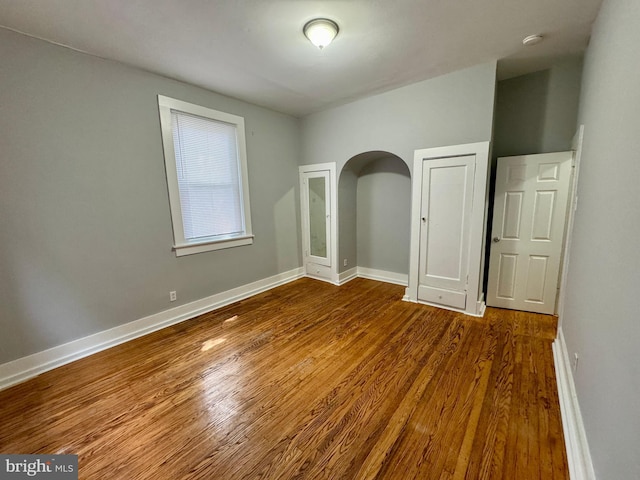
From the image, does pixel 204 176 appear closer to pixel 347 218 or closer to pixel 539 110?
pixel 347 218

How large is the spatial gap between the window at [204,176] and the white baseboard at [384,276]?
2137 mm

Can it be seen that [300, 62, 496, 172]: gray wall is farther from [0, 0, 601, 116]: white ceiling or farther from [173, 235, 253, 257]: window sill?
[173, 235, 253, 257]: window sill

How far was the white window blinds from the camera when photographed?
117 inches

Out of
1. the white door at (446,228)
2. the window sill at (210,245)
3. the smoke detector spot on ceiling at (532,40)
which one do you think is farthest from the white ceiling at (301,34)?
the window sill at (210,245)

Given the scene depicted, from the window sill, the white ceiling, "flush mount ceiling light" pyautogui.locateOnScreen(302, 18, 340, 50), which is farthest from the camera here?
the window sill

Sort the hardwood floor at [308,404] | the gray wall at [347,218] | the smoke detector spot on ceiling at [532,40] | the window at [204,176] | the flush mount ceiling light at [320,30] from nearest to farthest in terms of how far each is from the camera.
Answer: the hardwood floor at [308,404] < the flush mount ceiling light at [320,30] < the smoke detector spot on ceiling at [532,40] < the window at [204,176] < the gray wall at [347,218]

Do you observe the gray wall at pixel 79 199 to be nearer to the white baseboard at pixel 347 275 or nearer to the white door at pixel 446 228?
the white baseboard at pixel 347 275

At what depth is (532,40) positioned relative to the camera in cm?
225

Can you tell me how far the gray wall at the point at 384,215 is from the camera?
4072 mm

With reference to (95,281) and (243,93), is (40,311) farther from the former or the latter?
(243,93)

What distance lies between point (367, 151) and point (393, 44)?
4.59ft

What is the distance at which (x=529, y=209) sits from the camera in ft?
9.43

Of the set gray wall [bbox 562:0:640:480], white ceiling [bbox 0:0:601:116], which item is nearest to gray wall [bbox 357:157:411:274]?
white ceiling [bbox 0:0:601:116]

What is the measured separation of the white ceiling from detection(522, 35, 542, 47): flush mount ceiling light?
0.05m
